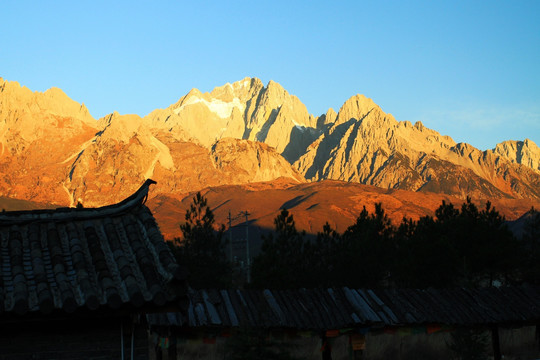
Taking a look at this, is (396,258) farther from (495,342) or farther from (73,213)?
(73,213)

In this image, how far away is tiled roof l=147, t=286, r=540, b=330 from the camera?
20.4 meters

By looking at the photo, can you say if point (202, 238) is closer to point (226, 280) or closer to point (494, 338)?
point (226, 280)

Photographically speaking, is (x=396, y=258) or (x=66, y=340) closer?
(x=66, y=340)

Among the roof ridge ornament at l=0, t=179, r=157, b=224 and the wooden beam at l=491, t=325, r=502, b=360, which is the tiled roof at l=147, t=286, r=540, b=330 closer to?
the wooden beam at l=491, t=325, r=502, b=360

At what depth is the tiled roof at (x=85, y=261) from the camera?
26.4ft

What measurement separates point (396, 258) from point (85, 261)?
34848 millimetres

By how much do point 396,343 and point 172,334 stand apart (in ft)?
27.0

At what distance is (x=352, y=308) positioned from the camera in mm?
21531

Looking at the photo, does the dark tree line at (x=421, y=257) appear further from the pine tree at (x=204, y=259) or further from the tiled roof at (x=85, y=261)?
the tiled roof at (x=85, y=261)

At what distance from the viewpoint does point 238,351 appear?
1238 centimetres

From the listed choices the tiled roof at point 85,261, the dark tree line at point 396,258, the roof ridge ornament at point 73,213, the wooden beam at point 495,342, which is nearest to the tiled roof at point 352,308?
the wooden beam at point 495,342

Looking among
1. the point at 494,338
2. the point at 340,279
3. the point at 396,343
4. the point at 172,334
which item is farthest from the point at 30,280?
the point at 340,279

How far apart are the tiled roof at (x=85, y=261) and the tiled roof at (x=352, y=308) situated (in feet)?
33.2

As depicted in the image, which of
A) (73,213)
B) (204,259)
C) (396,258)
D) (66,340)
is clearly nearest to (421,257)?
(396,258)
